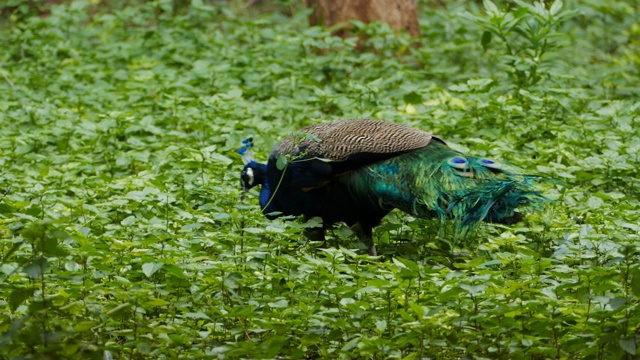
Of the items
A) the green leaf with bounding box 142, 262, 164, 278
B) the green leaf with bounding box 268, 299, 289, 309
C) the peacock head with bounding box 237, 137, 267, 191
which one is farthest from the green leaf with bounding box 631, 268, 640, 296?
the peacock head with bounding box 237, 137, 267, 191

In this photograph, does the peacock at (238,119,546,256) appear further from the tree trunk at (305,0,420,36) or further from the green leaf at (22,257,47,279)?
the tree trunk at (305,0,420,36)

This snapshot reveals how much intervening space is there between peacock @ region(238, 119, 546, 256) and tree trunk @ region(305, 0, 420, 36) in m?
4.13

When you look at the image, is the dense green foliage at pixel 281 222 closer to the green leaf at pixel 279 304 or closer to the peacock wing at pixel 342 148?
the green leaf at pixel 279 304

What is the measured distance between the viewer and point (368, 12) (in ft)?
32.0

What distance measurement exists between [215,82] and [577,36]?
4.83 metres

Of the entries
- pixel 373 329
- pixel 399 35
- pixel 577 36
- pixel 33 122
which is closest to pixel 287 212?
pixel 373 329

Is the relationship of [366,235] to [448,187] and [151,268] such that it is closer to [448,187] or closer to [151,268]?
[448,187]

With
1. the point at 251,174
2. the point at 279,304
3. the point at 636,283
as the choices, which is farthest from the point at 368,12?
the point at 636,283

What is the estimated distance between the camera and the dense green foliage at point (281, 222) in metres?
3.94

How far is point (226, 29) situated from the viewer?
37.4ft

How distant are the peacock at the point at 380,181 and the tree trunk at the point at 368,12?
4.13 meters

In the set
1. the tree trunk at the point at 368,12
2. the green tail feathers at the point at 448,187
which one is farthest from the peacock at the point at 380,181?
the tree trunk at the point at 368,12

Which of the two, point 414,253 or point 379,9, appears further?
point 379,9

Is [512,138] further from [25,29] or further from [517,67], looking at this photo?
[25,29]
